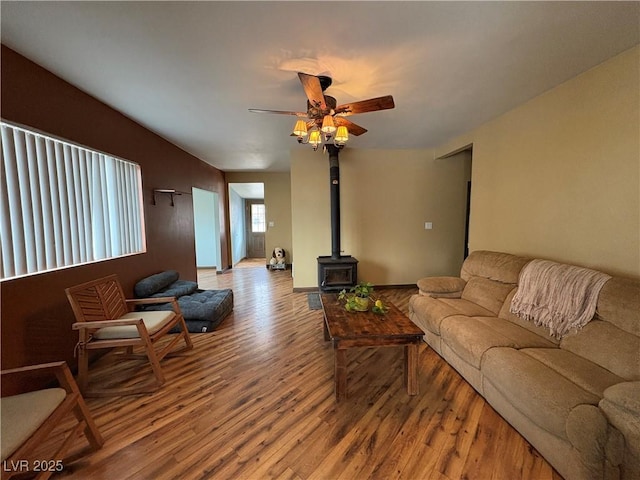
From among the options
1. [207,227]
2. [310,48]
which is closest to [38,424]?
[310,48]

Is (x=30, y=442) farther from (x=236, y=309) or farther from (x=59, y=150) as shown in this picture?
(x=236, y=309)

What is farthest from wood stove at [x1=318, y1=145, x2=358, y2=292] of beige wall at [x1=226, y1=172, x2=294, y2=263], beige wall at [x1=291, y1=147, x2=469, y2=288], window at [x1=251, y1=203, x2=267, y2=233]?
window at [x1=251, y1=203, x2=267, y2=233]

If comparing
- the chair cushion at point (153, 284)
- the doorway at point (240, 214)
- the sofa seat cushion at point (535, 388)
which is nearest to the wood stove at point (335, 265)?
the chair cushion at point (153, 284)

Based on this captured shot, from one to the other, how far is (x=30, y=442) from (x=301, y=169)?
406 cm

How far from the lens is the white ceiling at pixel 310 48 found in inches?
56.4

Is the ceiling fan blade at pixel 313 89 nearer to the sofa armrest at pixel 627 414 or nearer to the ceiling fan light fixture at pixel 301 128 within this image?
the ceiling fan light fixture at pixel 301 128

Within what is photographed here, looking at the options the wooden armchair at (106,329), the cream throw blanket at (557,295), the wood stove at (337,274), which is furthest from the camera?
the wood stove at (337,274)

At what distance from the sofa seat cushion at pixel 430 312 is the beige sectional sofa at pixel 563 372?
0.06 ft

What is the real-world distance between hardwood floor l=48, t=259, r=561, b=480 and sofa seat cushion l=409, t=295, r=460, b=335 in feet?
1.00

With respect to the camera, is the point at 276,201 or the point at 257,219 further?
the point at 257,219

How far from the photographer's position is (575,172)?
2188 millimetres

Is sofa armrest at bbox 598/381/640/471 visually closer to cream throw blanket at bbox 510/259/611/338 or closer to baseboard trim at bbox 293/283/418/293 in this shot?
cream throw blanket at bbox 510/259/611/338

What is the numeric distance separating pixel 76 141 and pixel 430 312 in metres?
3.57

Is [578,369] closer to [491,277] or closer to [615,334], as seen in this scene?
A: [615,334]
